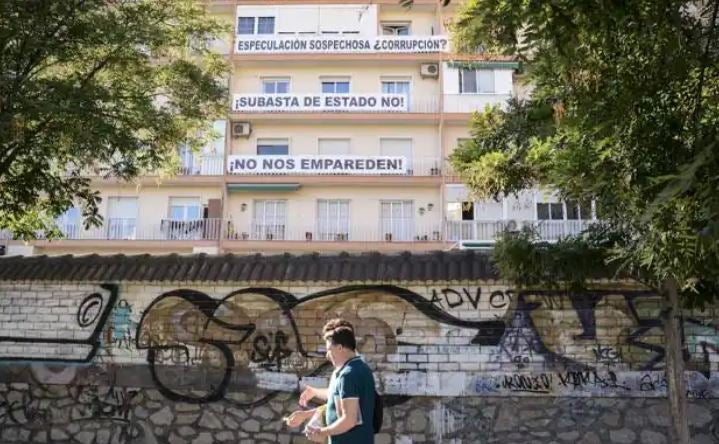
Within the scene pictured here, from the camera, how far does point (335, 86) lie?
29219 mm

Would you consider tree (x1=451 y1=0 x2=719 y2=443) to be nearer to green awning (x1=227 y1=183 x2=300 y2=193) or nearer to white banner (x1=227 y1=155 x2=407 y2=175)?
white banner (x1=227 y1=155 x2=407 y2=175)

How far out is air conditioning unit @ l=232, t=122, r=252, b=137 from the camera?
2812 centimetres

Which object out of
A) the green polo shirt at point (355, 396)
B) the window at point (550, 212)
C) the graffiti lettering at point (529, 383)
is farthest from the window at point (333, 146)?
the green polo shirt at point (355, 396)

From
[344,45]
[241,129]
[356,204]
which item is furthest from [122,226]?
[344,45]

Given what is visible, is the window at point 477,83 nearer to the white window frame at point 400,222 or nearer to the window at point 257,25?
the white window frame at point 400,222

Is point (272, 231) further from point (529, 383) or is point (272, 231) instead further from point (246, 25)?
point (529, 383)

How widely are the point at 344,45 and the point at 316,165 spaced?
17.9 feet

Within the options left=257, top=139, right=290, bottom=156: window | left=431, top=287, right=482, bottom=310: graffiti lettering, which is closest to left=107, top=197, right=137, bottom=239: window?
left=257, top=139, right=290, bottom=156: window

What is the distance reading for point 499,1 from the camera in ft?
12.5

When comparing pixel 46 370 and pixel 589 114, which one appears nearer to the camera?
pixel 589 114

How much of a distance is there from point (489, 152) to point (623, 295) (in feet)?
7.26

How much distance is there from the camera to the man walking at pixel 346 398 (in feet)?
13.4

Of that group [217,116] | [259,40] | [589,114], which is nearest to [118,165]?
[217,116]

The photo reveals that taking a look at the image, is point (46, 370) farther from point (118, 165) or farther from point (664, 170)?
point (664, 170)
